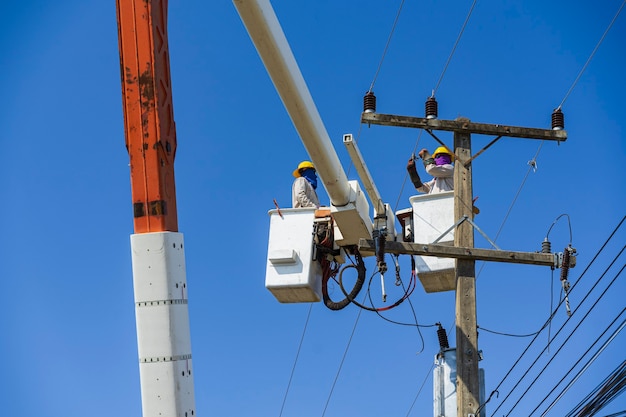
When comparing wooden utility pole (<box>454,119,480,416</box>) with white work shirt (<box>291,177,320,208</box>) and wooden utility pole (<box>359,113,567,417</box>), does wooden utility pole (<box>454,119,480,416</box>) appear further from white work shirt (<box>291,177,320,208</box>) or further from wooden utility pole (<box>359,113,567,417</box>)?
white work shirt (<box>291,177,320,208</box>)

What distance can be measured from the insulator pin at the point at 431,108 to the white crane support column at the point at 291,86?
1358mm

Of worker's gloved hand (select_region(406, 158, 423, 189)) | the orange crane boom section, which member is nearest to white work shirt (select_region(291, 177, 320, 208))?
worker's gloved hand (select_region(406, 158, 423, 189))

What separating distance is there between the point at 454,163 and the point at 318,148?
7.94 ft

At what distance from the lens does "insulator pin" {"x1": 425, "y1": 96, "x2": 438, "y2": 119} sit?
1392 centimetres

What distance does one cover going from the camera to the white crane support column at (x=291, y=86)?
10.1 metres

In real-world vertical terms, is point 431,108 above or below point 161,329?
above

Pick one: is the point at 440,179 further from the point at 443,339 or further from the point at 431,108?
the point at 443,339

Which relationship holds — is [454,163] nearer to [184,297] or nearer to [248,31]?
[248,31]

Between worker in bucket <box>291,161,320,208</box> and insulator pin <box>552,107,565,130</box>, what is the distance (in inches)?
111

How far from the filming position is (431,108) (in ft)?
45.8

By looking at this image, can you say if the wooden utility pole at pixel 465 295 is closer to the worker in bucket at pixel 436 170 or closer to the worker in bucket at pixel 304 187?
the worker in bucket at pixel 436 170

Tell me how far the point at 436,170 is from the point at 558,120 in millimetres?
1464

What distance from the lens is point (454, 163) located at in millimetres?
13977

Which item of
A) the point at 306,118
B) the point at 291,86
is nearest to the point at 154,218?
the point at 291,86
